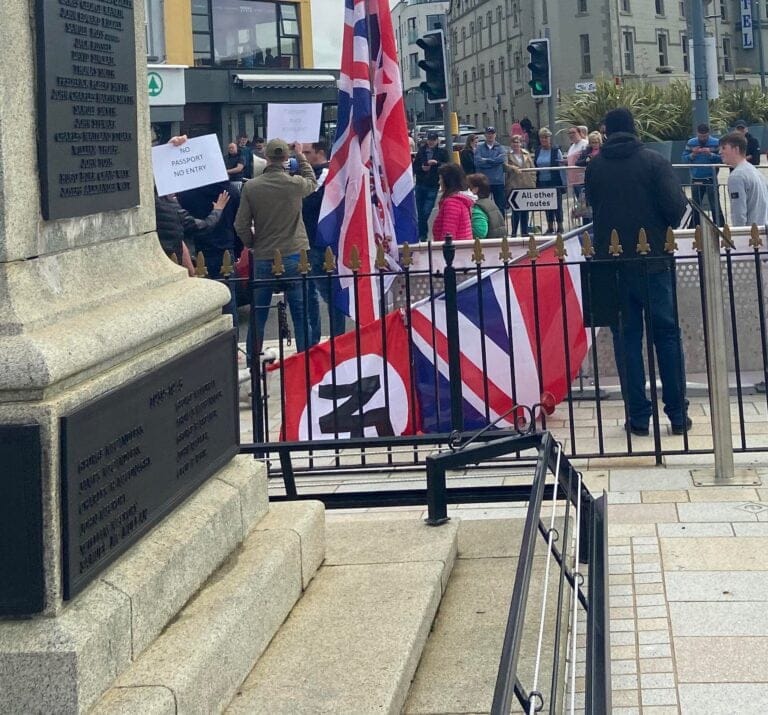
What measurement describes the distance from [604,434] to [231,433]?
14.0 ft

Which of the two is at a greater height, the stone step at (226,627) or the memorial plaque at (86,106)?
the memorial plaque at (86,106)

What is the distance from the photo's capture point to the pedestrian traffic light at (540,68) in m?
22.8

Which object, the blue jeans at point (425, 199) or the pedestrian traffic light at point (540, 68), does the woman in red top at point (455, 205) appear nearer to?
the blue jeans at point (425, 199)

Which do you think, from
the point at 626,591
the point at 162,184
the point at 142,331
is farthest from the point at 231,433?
the point at 162,184

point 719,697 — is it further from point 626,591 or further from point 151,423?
point 151,423

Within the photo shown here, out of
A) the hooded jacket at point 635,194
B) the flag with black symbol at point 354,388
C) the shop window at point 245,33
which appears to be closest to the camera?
the flag with black symbol at point 354,388

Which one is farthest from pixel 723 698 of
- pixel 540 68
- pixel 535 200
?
pixel 540 68

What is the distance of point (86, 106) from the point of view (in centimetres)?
391

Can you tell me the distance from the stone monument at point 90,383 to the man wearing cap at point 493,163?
19.5m

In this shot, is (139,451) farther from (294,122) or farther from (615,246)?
(294,122)

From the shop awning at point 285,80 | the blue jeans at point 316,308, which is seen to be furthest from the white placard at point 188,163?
the shop awning at point 285,80

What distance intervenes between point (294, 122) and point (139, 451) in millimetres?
10492

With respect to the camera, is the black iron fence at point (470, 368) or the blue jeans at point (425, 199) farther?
the blue jeans at point (425, 199)

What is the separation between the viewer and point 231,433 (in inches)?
193
